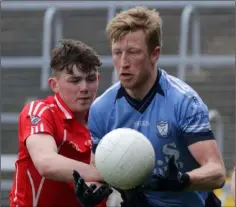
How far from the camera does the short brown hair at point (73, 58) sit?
18.8ft

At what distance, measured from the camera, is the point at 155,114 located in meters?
5.12

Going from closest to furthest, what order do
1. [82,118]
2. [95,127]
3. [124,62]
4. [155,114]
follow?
[124,62], [155,114], [95,127], [82,118]

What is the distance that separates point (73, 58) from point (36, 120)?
51 centimetres

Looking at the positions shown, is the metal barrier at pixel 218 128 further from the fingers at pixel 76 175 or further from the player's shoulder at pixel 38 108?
the fingers at pixel 76 175

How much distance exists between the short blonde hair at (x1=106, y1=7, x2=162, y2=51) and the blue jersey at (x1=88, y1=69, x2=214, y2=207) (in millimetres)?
279

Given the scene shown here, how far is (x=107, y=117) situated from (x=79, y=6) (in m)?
4.12

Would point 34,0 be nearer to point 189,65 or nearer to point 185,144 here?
point 189,65

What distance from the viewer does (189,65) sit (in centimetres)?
888

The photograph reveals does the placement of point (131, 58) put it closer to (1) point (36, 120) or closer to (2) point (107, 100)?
(2) point (107, 100)

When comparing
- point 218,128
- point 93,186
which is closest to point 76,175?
point 93,186

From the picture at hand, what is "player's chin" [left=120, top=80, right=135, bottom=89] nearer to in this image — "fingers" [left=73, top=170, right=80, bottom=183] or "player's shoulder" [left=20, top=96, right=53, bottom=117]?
"fingers" [left=73, top=170, right=80, bottom=183]

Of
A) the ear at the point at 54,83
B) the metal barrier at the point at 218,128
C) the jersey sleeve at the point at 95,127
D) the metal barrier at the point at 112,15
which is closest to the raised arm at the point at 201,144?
the jersey sleeve at the point at 95,127

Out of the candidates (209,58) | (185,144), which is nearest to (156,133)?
(185,144)

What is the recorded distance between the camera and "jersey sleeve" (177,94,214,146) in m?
4.97
